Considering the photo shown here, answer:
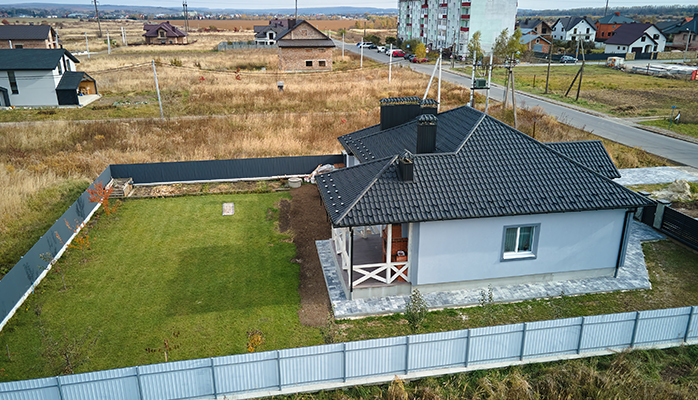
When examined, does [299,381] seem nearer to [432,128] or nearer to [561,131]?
[432,128]

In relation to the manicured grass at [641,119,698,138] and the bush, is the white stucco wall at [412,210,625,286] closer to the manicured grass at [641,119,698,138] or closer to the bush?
the bush

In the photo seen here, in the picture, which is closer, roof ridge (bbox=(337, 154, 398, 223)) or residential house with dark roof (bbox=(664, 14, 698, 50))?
roof ridge (bbox=(337, 154, 398, 223))

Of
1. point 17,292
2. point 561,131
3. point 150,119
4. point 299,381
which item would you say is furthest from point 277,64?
point 299,381

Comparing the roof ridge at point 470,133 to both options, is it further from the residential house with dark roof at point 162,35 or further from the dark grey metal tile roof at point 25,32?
the residential house with dark roof at point 162,35

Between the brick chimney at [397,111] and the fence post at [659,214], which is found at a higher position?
the brick chimney at [397,111]

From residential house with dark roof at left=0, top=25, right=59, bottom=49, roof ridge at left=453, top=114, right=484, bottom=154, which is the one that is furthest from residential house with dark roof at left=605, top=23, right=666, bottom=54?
residential house with dark roof at left=0, top=25, right=59, bottom=49

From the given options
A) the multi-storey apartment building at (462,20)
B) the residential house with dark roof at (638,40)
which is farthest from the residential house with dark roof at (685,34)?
the multi-storey apartment building at (462,20)
